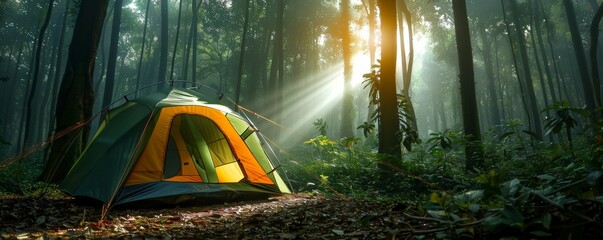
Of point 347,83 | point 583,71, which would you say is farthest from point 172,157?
point 347,83

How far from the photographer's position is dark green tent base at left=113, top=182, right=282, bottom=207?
5617 millimetres

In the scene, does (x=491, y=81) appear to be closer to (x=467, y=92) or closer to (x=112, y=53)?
(x=467, y=92)

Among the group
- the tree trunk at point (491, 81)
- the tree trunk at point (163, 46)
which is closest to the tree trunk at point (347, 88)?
the tree trunk at point (163, 46)

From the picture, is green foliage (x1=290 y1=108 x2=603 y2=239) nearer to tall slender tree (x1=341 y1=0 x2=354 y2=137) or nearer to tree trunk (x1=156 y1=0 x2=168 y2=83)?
tall slender tree (x1=341 y1=0 x2=354 y2=137)

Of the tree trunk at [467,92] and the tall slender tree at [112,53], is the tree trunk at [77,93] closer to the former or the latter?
the tree trunk at [467,92]

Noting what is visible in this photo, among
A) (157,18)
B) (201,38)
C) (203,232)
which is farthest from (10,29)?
(203,232)

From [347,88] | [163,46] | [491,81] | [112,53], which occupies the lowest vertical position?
[347,88]

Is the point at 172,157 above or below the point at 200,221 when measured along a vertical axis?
above

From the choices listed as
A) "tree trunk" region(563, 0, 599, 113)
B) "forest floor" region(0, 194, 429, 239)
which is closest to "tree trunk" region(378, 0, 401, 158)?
"forest floor" region(0, 194, 429, 239)

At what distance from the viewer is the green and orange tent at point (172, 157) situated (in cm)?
572

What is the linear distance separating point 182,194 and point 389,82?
5.10 m

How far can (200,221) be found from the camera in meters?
4.50

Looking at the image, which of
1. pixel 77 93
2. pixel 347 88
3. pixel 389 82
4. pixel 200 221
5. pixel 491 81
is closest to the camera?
pixel 200 221

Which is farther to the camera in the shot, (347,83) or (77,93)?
(347,83)
